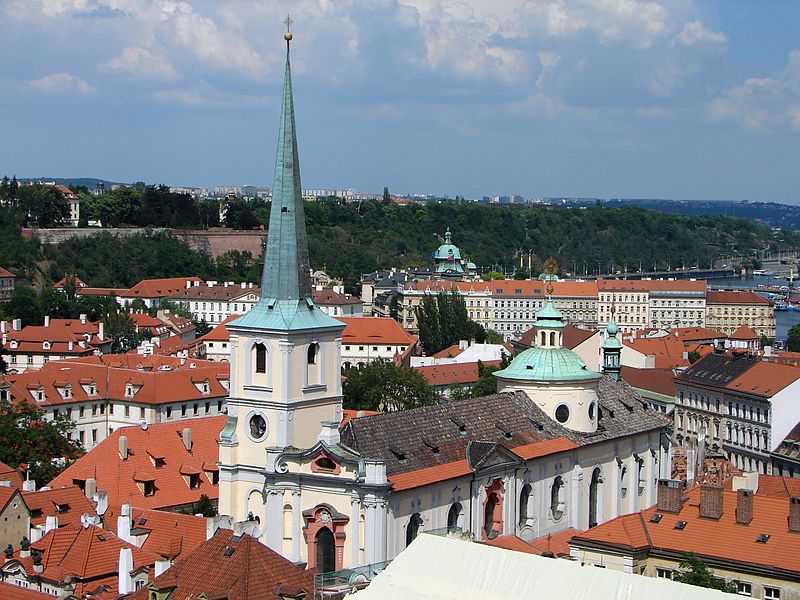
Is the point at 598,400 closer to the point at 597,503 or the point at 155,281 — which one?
the point at 597,503

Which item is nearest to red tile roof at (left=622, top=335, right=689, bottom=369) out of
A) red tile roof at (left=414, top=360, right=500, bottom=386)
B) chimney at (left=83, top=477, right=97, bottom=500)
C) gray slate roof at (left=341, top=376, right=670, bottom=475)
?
red tile roof at (left=414, top=360, right=500, bottom=386)

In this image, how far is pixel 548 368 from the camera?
7012cm

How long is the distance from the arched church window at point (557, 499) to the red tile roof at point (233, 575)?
70.3 ft

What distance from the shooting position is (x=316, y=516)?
5625 cm

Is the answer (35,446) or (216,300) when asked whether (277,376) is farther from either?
(216,300)

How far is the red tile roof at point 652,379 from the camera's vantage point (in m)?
116

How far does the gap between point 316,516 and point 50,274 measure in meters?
135

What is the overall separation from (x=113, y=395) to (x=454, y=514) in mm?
47436

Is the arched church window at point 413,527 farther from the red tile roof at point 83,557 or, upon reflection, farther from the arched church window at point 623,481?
the arched church window at point 623,481

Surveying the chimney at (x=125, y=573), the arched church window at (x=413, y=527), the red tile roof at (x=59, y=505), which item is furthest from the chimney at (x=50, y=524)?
the arched church window at (x=413, y=527)

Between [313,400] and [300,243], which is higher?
[300,243]

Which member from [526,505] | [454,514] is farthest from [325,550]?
[526,505]

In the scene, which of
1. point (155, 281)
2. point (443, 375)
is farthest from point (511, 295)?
point (443, 375)

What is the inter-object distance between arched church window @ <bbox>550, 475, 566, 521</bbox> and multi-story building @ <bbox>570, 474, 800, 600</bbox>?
44.1ft
